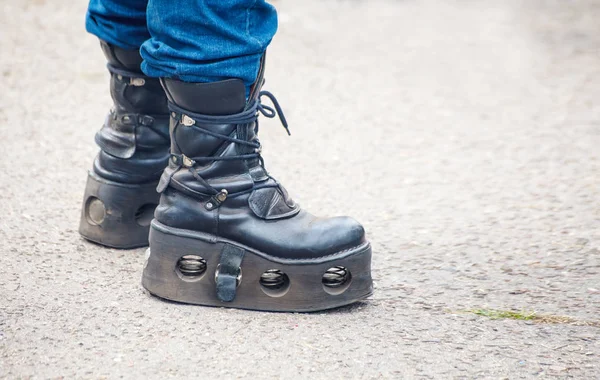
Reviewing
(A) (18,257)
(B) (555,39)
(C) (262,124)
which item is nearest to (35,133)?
(C) (262,124)

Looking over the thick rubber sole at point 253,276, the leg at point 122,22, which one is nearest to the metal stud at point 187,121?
the thick rubber sole at point 253,276

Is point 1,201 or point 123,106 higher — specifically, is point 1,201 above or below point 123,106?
below

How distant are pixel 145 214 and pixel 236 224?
16.8 inches

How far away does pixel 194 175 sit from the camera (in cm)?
157

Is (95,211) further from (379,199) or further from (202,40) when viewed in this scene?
(379,199)

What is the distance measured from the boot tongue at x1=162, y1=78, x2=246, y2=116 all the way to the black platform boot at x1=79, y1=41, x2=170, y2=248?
0.88ft

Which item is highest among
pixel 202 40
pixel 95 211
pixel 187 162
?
pixel 202 40

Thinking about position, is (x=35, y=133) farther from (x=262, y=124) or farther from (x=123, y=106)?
(x=123, y=106)

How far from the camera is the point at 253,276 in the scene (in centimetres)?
159

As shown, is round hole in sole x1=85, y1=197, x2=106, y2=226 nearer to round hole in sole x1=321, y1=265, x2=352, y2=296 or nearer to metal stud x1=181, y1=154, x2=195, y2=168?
metal stud x1=181, y1=154, x2=195, y2=168

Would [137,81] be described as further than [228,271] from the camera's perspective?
Yes

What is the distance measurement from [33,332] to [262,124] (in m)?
1.73

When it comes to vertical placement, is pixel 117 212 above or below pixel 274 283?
below

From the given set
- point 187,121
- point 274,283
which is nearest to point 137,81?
point 187,121
